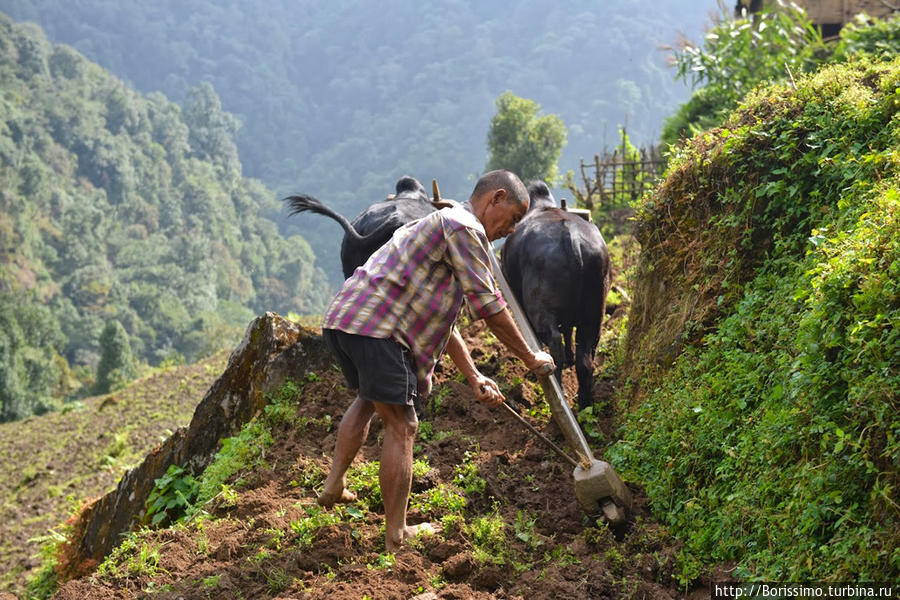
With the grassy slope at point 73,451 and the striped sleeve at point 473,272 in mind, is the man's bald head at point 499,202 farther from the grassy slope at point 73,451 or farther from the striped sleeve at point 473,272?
the grassy slope at point 73,451

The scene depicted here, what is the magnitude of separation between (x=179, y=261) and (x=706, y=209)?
74829 millimetres

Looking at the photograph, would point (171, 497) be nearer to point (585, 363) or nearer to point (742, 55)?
point (585, 363)

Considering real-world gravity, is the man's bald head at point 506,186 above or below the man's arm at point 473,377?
above

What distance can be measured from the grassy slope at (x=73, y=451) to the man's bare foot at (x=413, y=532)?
26.5 ft

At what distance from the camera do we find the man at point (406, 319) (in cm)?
439

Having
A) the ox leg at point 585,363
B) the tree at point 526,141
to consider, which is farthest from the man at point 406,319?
the tree at point 526,141

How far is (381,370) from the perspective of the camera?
4383 mm

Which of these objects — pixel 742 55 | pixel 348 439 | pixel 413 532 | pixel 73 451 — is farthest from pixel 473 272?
pixel 73 451

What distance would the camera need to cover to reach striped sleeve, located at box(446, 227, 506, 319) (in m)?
4.38

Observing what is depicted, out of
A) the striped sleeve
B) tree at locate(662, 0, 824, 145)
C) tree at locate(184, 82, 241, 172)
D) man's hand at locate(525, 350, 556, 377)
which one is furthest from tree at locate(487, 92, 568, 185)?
tree at locate(184, 82, 241, 172)

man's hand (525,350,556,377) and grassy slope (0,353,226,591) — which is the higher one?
man's hand (525,350,556,377)

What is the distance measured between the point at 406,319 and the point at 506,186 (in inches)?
38.3

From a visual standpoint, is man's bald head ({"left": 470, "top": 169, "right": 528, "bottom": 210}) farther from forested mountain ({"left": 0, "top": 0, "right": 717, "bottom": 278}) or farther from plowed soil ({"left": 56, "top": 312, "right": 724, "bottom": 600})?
forested mountain ({"left": 0, "top": 0, "right": 717, "bottom": 278})

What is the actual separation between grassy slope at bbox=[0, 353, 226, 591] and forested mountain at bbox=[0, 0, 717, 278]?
9514 centimetres
